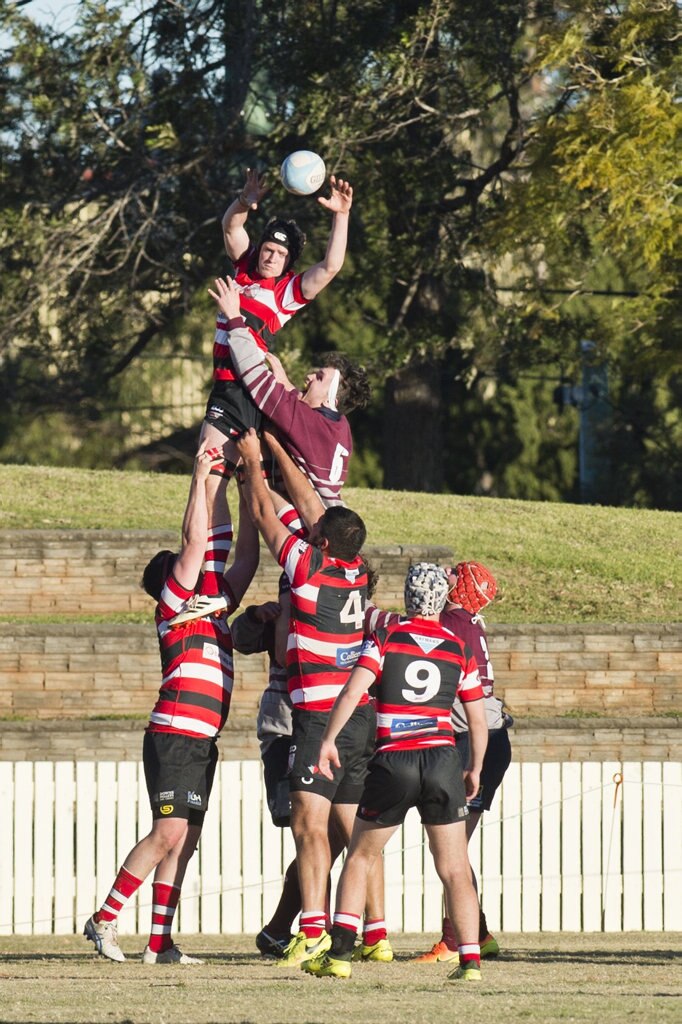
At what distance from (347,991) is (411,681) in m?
1.50

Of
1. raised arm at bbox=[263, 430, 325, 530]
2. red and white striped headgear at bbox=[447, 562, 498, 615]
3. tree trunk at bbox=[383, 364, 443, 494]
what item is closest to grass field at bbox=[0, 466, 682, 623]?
tree trunk at bbox=[383, 364, 443, 494]

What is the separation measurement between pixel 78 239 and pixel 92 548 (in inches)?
368

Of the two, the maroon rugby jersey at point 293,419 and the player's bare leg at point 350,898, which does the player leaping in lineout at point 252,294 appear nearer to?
the maroon rugby jersey at point 293,419

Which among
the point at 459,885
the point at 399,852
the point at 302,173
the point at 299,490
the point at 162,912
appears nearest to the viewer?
the point at 459,885

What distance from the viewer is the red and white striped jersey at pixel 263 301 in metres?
8.42

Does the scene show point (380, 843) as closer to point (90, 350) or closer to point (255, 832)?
point (255, 832)

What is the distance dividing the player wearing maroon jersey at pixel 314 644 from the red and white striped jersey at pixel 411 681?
0.99ft

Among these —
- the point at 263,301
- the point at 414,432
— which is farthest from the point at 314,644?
the point at 414,432

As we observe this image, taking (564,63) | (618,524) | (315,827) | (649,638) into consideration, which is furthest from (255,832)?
(564,63)

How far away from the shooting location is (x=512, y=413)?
29688 mm

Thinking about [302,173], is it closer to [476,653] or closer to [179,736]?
[476,653]

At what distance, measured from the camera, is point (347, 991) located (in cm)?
627

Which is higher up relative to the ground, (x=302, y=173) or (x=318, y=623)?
(x=302, y=173)

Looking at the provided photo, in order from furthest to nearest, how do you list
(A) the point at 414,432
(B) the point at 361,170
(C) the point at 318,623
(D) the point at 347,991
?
(A) the point at 414,432, (B) the point at 361,170, (C) the point at 318,623, (D) the point at 347,991
